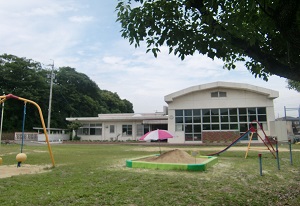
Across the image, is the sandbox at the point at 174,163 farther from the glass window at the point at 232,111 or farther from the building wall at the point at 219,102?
the glass window at the point at 232,111

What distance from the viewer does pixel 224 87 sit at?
94.5ft

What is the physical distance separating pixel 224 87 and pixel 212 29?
82.6 feet

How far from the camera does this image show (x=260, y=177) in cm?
806

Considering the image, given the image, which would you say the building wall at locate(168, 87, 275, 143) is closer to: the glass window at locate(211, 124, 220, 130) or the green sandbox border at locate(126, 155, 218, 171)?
the glass window at locate(211, 124, 220, 130)

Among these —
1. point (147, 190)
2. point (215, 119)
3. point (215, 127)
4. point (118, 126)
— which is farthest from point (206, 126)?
point (147, 190)

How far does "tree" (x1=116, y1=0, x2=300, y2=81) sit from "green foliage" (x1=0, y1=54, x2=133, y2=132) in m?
39.9

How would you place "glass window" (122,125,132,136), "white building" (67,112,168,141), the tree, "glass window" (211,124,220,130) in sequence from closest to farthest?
the tree, "glass window" (211,124,220,130), "white building" (67,112,168,141), "glass window" (122,125,132,136)

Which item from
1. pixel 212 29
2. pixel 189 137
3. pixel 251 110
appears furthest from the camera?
pixel 189 137

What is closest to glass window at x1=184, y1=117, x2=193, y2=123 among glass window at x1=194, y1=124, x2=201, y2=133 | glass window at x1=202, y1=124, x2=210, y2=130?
glass window at x1=194, y1=124, x2=201, y2=133

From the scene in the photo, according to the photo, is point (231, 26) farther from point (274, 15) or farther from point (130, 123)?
point (130, 123)

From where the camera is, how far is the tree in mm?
4500

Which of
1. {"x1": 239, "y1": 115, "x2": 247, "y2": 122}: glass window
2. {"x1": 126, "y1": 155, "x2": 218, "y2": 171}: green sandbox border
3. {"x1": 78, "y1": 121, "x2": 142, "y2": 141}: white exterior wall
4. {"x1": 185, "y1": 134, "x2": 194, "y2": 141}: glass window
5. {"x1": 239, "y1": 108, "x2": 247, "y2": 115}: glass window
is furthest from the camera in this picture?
{"x1": 78, "y1": 121, "x2": 142, "y2": 141}: white exterior wall

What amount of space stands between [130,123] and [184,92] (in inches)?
398

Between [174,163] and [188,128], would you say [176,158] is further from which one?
[188,128]
